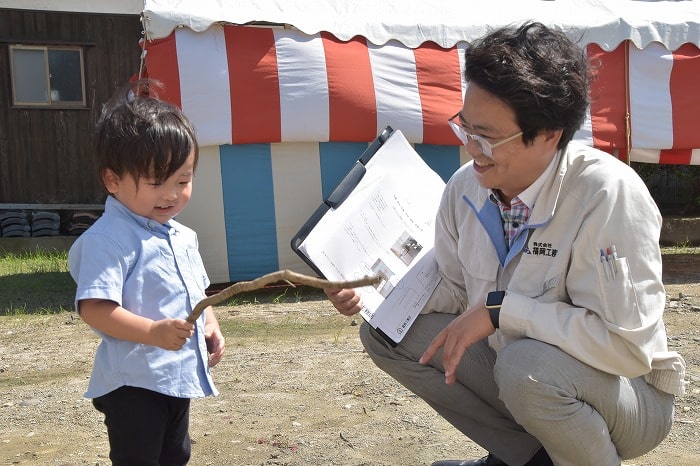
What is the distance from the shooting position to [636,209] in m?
2.01

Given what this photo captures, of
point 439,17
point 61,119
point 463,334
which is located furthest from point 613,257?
point 61,119

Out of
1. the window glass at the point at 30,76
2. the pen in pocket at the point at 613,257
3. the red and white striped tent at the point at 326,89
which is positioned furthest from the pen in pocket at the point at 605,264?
the window glass at the point at 30,76

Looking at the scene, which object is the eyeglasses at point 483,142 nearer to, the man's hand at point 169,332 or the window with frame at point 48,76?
the man's hand at point 169,332

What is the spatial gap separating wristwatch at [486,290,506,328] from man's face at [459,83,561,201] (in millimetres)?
293

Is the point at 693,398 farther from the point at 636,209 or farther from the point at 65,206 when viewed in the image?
the point at 65,206

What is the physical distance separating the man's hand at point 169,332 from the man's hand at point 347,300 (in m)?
0.51

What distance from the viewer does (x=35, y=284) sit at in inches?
238

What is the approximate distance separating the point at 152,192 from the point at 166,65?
3.28 m

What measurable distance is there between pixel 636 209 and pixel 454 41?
12.4 ft

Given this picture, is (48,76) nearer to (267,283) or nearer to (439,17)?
(439,17)

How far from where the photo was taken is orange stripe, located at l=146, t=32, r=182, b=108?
5.08 m

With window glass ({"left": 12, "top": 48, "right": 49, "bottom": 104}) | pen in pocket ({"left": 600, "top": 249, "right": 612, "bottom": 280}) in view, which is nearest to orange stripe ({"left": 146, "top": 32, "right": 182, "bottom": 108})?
pen in pocket ({"left": 600, "top": 249, "right": 612, "bottom": 280})

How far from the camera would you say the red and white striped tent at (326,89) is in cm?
516

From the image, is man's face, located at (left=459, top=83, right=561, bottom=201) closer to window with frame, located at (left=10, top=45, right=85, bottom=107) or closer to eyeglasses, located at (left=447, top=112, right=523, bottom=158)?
eyeglasses, located at (left=447, top=112, right=523, bottom=158)
